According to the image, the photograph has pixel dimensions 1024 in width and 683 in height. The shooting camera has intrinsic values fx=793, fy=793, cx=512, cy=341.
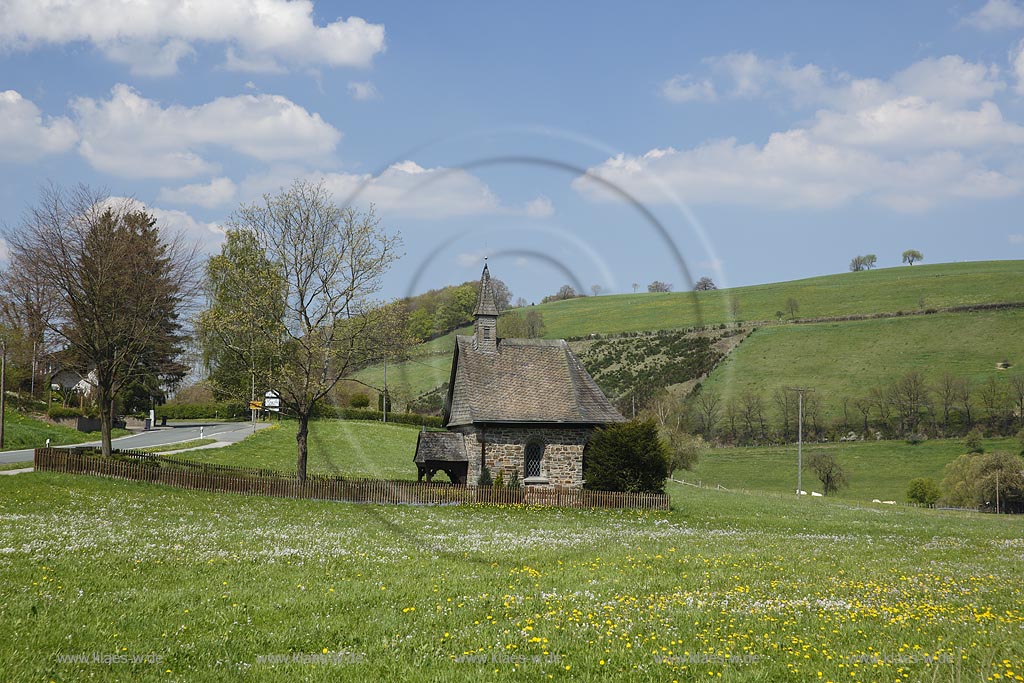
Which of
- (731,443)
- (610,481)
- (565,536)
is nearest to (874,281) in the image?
(731,443)

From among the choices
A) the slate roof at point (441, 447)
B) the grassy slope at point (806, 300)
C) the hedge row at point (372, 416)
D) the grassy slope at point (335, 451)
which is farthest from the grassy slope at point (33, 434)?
the grassy slope at point (806, 300)

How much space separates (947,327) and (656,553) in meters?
118

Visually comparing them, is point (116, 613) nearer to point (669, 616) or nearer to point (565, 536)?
point (669, 616)

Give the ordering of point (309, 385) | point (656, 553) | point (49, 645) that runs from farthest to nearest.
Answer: point (309, 385) < point (656, 553) < point (49, 645)

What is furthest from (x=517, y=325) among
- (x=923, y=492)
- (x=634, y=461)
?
(x=923, y=492)

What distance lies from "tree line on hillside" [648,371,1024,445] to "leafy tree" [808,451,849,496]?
47.0ft

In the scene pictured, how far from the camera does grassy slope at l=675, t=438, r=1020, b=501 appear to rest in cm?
8412

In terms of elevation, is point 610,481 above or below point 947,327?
below

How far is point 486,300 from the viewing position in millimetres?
49656

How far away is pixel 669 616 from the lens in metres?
13.7

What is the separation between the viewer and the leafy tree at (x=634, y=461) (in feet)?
138

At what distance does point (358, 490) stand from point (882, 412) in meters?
83.3

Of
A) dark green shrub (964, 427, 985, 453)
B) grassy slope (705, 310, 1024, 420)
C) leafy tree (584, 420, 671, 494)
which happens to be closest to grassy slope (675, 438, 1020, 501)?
dark green shrub (964, 427, 985, 453)

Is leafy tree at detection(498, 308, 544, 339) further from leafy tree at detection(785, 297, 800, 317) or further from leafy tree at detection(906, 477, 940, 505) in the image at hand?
leafy tree at detection(785, 297, 800, 317)
